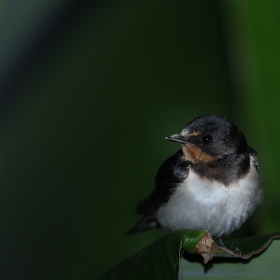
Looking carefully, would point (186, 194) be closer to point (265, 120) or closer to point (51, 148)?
point (265, 120)

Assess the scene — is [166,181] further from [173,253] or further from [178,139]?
[173,253]

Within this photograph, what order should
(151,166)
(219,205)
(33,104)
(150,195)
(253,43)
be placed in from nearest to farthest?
1. (253,43)
2. (219,205)
3. (33,104)
4. (150,195)
5. (151,166)

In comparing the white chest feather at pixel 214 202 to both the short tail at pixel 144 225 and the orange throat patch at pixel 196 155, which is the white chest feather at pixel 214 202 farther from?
the short tail at pixel 144 225

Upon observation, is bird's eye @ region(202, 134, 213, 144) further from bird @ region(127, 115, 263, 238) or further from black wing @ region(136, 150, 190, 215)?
black wing @ region(136, 150, 190, 215)

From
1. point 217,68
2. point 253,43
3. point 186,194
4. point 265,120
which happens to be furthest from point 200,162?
point 217,68

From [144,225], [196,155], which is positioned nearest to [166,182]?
[196,155]

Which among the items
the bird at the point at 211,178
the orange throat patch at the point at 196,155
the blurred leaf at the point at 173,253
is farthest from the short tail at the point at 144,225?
the blurred leaf at the point at 173,253
